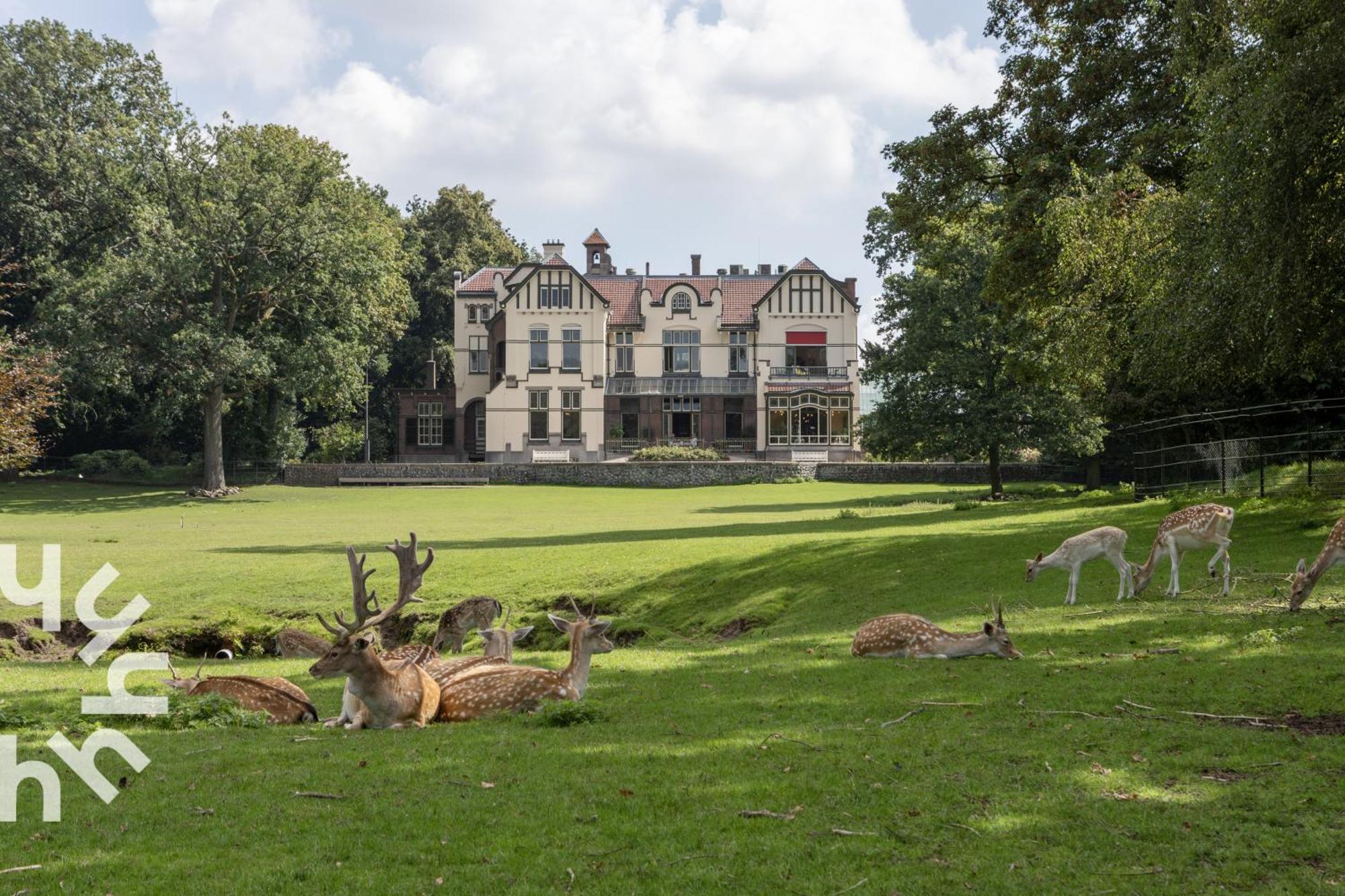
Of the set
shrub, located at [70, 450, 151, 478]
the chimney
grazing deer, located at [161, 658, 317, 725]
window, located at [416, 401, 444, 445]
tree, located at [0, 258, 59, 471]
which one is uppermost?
the chimney

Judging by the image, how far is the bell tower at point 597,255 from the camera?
3391 inches

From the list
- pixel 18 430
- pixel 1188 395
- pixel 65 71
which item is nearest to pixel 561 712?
pixel 18 430

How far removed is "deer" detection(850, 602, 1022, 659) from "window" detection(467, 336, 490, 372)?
74060 millimetres

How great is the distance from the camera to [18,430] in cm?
2675

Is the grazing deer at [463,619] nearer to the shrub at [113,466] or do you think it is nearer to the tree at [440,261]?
the shrub at [113,466]

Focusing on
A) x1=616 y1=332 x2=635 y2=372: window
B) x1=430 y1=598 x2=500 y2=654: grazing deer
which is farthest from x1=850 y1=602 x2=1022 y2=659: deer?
x1=616 y1=332 x2=635 y2=372: window

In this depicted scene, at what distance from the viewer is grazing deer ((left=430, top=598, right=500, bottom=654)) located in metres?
16.5

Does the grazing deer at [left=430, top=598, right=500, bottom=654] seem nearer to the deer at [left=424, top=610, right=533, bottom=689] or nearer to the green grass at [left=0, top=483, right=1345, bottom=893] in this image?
the green grass at [left=0, top=483, right=1345, bottom=893]

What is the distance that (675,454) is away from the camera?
6762 cm

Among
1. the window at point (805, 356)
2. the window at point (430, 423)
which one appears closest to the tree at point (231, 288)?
the window at point (430, 423)

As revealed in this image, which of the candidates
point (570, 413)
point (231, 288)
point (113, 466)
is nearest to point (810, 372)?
point (570, 413)

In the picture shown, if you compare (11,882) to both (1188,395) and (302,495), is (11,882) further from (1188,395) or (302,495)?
(302,495)

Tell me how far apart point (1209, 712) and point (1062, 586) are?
7861mm

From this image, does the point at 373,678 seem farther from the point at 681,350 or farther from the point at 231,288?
the point at 681,350
